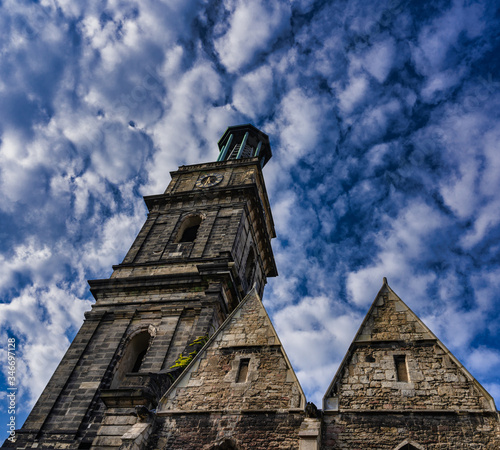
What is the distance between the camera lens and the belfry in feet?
31.3

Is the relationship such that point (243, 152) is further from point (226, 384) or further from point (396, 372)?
point (396, 372)

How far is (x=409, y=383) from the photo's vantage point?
10.2 metres

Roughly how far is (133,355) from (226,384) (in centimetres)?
841

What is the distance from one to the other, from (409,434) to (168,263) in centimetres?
1420

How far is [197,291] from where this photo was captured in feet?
62.6

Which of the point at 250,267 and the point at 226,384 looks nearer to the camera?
the point at 226,384

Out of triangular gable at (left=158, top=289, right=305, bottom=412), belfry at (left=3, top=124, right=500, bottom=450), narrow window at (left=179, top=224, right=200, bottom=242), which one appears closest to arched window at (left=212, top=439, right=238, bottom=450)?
belfry at (left=3, top=124, right=500, bottom=450)

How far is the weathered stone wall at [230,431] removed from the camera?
9703 millimetres

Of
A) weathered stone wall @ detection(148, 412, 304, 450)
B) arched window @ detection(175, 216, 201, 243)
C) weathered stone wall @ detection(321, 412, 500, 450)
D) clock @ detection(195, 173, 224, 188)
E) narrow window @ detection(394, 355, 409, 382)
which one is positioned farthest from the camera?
clock @ detection(195, 173, 224, 188)

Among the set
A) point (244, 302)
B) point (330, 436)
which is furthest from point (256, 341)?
point (330, 436)

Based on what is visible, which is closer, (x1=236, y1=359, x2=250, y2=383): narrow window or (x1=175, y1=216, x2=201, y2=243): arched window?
(x1=236, y1=359, x2=250, y2=383): narrow window

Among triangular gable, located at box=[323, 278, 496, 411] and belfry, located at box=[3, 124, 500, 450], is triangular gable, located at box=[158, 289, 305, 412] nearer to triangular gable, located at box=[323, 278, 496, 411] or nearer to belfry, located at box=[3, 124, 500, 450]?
belfry, located at box=[3, 124, 500, 450]

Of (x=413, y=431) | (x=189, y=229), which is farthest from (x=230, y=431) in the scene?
(x=189, y=229)

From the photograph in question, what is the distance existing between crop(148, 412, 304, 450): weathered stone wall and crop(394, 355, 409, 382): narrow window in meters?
2.51
